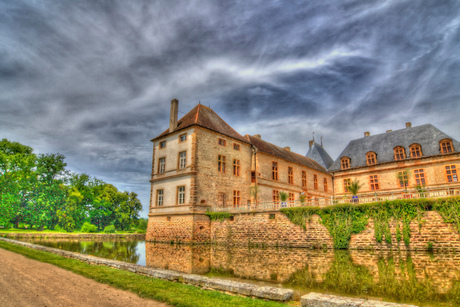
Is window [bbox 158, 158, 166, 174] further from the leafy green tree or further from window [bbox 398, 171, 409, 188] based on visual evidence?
window [bbox 398, 171, 409, 188]

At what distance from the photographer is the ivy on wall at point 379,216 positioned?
16016mm

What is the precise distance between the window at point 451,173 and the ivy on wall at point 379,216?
1590 centimetres

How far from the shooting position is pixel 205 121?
1048 inches

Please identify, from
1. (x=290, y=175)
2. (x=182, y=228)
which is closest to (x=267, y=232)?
(x=182, y=228)

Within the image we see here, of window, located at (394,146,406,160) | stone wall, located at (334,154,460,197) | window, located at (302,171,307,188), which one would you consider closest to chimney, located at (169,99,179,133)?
window, located at (302,171,307,188)

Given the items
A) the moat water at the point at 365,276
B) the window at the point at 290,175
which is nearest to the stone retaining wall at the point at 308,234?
the moat water at the point at 365,276

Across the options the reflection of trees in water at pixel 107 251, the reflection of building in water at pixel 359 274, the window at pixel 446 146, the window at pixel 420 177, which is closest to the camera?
the reflection of building in water at pixel 359 274

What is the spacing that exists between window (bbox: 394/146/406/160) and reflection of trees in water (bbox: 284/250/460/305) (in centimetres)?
2442

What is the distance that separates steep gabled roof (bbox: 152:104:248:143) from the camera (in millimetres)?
25969

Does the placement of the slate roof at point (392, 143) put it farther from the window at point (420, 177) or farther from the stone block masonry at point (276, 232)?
the stone block masonry at point (276, 232)

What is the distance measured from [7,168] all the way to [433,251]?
155ft

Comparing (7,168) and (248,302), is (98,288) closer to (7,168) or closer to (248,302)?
(248,302)

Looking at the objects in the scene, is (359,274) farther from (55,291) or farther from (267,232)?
(267,232)

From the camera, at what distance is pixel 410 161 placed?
102 feet
